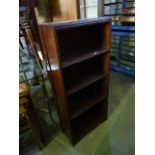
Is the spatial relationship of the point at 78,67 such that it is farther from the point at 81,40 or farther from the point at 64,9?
the point at 64,9

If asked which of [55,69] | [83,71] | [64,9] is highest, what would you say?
[64,9]

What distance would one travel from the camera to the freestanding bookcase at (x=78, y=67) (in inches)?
49.9

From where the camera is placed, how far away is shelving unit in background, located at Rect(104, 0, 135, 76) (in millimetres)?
2812

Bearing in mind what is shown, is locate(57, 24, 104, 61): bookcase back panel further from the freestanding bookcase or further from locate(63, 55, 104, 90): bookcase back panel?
locate(63, 55, 104, 90): bookcase back panel

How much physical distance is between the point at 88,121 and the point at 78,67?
2.42 ft

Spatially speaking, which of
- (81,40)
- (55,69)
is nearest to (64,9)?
(81,40)

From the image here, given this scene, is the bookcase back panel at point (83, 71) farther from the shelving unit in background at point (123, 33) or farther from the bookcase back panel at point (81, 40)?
the shelving unit in background at point (123, 33)

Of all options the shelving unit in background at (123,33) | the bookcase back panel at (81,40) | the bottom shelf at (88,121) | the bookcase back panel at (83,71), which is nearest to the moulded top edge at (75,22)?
the bookcase back panel at (81,40)

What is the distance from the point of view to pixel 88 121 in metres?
1.96

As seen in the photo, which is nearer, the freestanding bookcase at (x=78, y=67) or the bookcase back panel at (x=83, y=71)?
the freestanding bookcase at (x=78, y=67)
